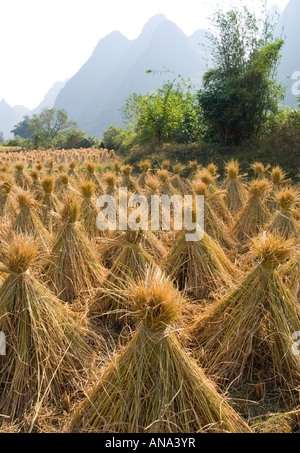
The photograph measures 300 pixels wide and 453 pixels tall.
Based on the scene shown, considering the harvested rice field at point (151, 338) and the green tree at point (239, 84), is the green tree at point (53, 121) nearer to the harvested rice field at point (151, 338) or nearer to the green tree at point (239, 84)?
the green tree at point (239, 84)

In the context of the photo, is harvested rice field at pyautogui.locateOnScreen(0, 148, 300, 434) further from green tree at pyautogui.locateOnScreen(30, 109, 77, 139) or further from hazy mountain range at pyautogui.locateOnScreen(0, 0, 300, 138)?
hazy mountain range at pyautogui.locateOnScreen(0, 0, 300, 138)

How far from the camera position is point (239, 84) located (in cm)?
1026

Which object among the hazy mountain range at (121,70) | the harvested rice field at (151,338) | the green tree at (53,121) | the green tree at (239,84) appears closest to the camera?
the harvested rice field at (151,338)

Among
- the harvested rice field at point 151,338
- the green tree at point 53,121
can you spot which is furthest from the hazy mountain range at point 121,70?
the harvested rice field at point 151,338

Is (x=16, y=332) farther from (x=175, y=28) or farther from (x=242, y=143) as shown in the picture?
(x=175, y=28)

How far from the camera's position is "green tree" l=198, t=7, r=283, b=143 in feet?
33.2

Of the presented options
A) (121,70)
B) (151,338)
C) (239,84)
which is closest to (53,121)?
(239,84)

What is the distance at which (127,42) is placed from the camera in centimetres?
19488

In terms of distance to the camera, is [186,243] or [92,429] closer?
[92,429]

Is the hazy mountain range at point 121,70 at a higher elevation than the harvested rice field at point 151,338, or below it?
higher

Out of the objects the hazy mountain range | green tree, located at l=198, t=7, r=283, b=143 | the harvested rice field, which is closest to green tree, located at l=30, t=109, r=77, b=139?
green tree, located at l=198, t=7, r=283, b=143

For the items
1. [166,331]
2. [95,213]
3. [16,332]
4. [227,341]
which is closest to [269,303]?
[227,341]

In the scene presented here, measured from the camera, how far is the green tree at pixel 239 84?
1012cm

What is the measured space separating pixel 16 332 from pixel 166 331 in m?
1.02
